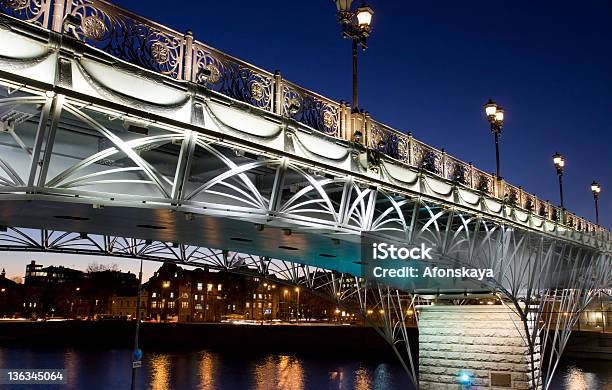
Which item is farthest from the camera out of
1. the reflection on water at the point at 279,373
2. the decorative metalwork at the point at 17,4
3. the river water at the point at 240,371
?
the reflection on water at the point at 279,373

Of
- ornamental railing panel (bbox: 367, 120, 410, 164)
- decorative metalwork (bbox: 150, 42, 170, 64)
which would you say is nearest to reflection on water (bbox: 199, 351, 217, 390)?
ornamental railing panel (bbox: 367, 120, 410, 164)

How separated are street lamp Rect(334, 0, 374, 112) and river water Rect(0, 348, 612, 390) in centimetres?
3443

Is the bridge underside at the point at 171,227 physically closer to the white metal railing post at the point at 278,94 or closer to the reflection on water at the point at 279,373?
the white metal railing post at the point at 278,94

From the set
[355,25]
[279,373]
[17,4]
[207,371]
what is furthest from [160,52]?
[207,371]

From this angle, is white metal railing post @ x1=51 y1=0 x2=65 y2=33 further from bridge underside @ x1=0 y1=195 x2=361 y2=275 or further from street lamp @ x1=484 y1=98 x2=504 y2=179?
street lamp @ x1=484 y1=98 x2=504 y2=179

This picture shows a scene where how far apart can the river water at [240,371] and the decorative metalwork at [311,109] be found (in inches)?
1370

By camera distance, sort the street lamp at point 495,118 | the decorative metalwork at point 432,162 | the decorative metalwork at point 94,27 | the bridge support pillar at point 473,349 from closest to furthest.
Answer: the decorative metalwork at point 94,27 < the decorative metalwork at point 432,162 < the bridge support pillar at point 473,349 < the street lamp at point 495,118

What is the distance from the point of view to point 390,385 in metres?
45.2

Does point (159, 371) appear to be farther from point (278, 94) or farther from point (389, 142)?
point (278, 94)

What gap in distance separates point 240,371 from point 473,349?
35138 mm

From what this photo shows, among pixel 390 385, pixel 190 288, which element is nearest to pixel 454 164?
pixel 390 385

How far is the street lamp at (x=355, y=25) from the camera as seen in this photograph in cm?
1452

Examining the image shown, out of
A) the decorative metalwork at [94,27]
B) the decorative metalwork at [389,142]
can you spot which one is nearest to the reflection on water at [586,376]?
the decorative metalwork at [389,142]

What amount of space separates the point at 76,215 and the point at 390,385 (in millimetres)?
35736
